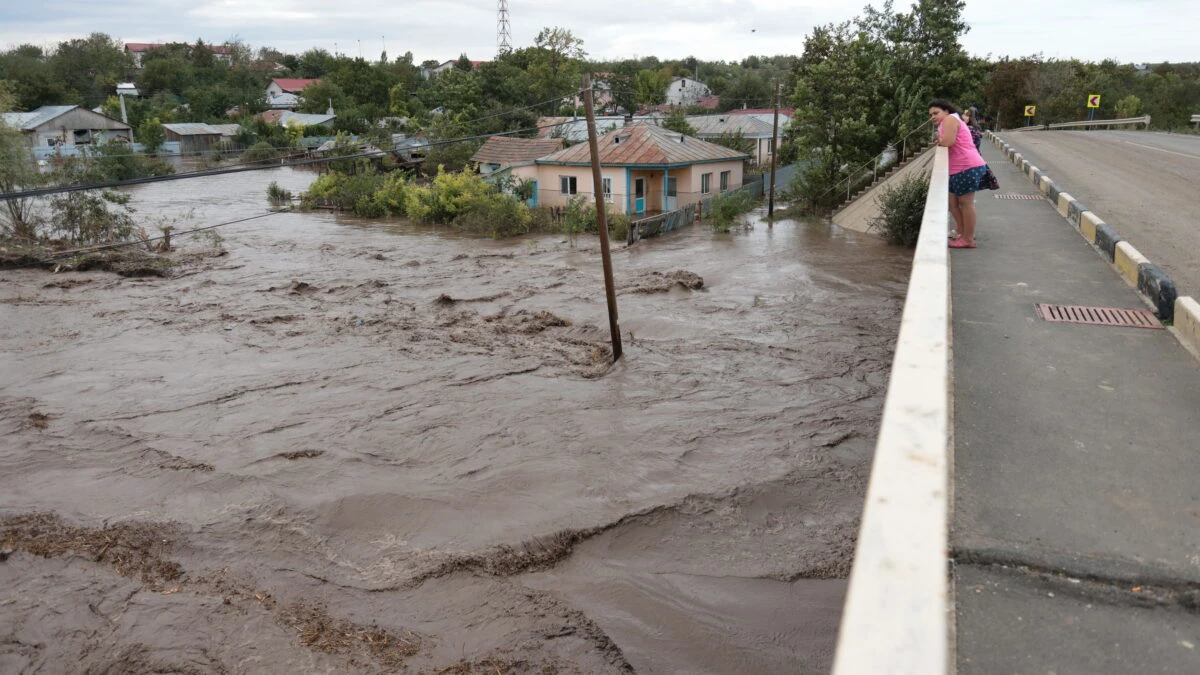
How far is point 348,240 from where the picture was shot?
98.1ft

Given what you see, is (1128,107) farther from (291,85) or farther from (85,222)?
(291,85)

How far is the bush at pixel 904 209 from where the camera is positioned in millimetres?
21766

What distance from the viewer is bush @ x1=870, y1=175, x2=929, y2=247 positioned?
21.8 meters

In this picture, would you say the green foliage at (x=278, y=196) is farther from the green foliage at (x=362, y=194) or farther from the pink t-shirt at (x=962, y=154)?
the pink t-shirt at (x=962, y=154)

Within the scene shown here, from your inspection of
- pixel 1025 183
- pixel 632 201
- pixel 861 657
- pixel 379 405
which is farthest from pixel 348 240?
pixel 861 657

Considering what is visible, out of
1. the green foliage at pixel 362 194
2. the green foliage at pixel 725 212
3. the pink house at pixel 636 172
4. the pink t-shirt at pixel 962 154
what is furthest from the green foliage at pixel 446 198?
the pink t-shirt at pixel 962 154

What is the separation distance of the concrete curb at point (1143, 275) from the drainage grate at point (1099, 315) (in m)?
0.11

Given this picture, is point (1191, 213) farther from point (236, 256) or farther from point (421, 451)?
point (236, 256)

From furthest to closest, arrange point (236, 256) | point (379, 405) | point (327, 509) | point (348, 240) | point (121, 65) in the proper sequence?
point (121, 65) < point (348, 240) < point (236, 256) < point (379, 405) < point (327, 509)

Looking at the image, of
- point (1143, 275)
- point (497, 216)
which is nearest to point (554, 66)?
point (497, 216)

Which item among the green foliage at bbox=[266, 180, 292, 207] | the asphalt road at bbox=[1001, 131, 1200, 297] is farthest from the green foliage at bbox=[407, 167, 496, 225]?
the asphalt road at bbox=[1001, 131, 1200, 297]

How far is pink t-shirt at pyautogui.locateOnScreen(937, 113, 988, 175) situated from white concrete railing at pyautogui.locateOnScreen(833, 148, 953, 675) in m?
5.62

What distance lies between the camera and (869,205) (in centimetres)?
2544

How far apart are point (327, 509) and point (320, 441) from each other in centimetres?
222
